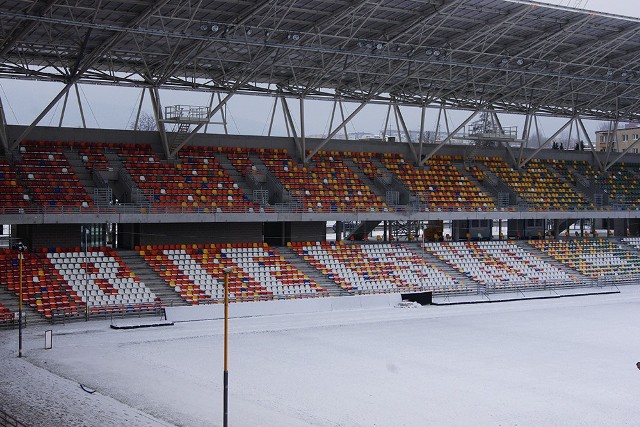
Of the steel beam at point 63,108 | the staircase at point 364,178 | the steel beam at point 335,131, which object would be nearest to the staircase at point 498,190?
the staircase at point 364,178

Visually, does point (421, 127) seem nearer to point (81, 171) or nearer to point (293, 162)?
point (293, 162)

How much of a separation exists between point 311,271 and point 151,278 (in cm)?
920

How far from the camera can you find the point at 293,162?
54.1m

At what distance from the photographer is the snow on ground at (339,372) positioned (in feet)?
74.5

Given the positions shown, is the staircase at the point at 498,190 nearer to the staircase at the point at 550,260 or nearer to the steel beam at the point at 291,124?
the staircase at the point at 550,260

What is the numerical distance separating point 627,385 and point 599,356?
5.09 meters

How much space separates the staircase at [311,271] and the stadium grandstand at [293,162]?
0.40 ft

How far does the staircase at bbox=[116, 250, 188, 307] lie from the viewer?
4122 cm

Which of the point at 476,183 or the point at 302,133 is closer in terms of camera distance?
the point at 302,133

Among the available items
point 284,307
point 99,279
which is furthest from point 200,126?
A: point 284,307

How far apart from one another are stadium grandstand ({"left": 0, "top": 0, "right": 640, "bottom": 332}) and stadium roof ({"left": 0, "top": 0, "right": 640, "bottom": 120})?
0.16 m

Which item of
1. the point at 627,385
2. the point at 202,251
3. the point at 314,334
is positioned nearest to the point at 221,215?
the point at 202,251

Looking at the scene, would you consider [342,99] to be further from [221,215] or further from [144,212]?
[144,212]

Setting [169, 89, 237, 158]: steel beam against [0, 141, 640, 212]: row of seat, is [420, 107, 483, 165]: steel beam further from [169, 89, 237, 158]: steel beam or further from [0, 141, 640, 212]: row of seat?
[169, 89, 237, 158]: steel beam
